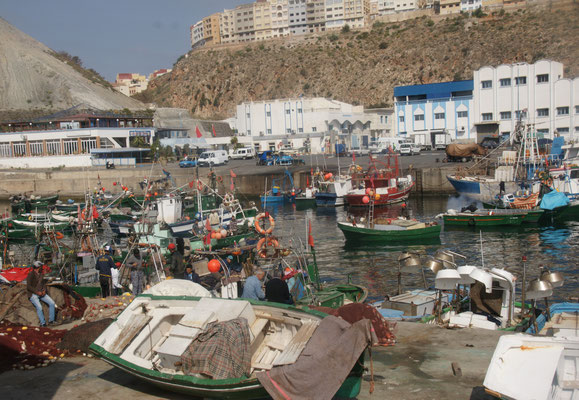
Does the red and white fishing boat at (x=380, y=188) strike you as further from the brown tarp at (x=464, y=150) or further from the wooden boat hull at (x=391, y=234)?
the wooden boat hull at (x=391, y=234)

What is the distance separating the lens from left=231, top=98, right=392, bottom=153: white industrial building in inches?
2628

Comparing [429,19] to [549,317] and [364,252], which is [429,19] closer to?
[364,252]

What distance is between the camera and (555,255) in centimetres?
2512

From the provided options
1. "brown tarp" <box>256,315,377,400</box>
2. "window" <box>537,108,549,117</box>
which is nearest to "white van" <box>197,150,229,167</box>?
"window" <box>537,108,549,117</box>

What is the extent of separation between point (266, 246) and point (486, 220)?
64.3ft

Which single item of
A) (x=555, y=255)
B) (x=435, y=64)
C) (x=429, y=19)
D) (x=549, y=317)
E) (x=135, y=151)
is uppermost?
(x=429, y=19)

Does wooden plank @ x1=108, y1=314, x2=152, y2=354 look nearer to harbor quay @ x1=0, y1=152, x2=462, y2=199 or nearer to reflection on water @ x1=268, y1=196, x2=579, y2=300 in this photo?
reflection on water @ x1=268, y1=196, x2=579, y2=300

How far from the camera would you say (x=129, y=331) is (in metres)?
9.34

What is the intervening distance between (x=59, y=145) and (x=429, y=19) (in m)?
78.1

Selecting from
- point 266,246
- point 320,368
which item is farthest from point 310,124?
point 320,368

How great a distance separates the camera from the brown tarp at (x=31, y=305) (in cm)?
1165

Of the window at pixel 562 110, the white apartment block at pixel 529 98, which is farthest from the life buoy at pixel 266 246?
the window at pixel 562 110

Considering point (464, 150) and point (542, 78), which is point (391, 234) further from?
point (542, 78)

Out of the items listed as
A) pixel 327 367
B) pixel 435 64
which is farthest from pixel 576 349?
pixel 435 64
